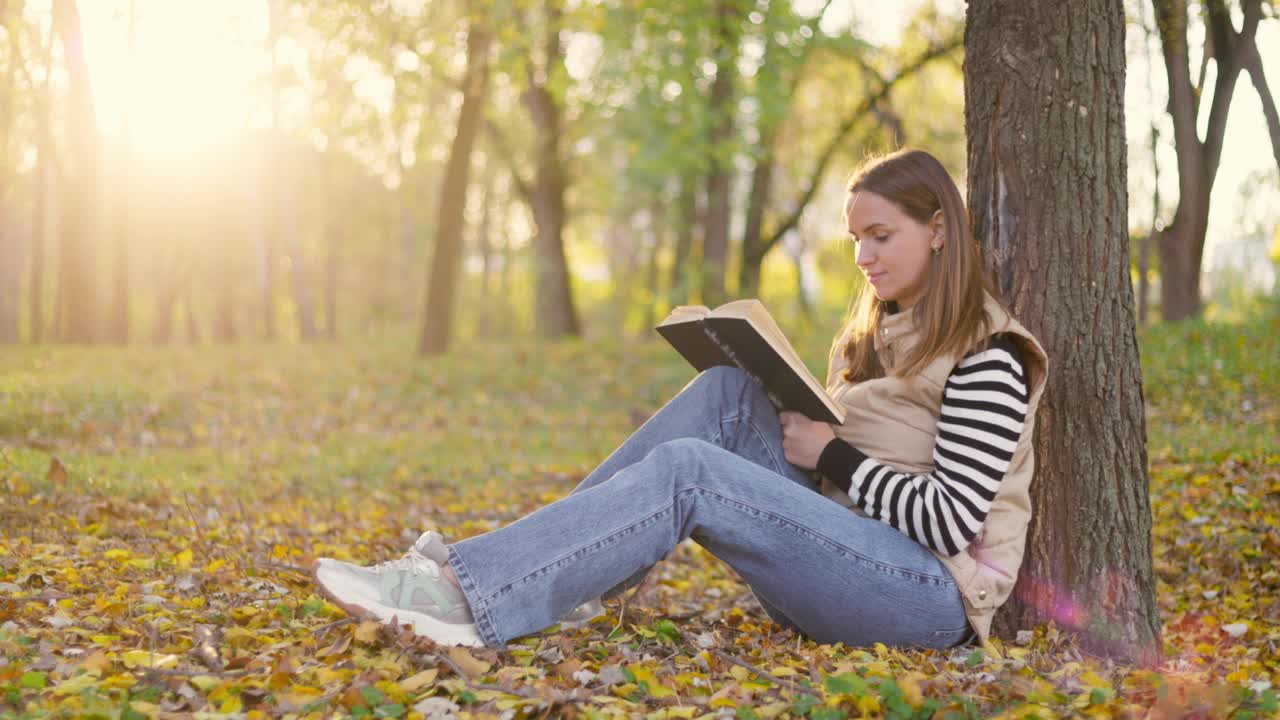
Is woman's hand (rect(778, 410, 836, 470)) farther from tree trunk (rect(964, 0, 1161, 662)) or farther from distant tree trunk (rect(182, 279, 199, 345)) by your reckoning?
distant tree trunk (rect(182, 279, 199, 345))

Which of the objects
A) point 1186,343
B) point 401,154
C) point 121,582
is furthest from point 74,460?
point 401,154

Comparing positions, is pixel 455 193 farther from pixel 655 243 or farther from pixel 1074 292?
pixel 655 243

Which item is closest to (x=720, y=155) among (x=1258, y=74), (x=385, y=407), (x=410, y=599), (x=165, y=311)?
(x=385, y=407)

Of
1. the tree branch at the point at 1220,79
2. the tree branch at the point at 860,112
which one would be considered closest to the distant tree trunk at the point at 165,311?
the tree branch at the point at 860,112

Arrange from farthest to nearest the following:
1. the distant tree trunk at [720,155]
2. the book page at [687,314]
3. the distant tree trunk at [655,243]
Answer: the distant tree trunk at [655,243], the distant tree trunk at [720,155], the book page at [687,314]

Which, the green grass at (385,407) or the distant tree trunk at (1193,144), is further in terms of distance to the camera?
the distant tree trunk at (1193,144)

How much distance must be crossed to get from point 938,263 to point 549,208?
1553cm

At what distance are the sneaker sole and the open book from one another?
1172 mm

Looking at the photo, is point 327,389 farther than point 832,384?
Yes

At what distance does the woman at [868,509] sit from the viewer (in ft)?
10.3

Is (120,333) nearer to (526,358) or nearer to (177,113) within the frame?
(177,113)

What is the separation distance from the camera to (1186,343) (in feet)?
35.6

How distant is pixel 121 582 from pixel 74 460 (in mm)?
3157

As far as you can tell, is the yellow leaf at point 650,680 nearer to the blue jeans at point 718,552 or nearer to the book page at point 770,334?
the blue jeans at point 718,552
